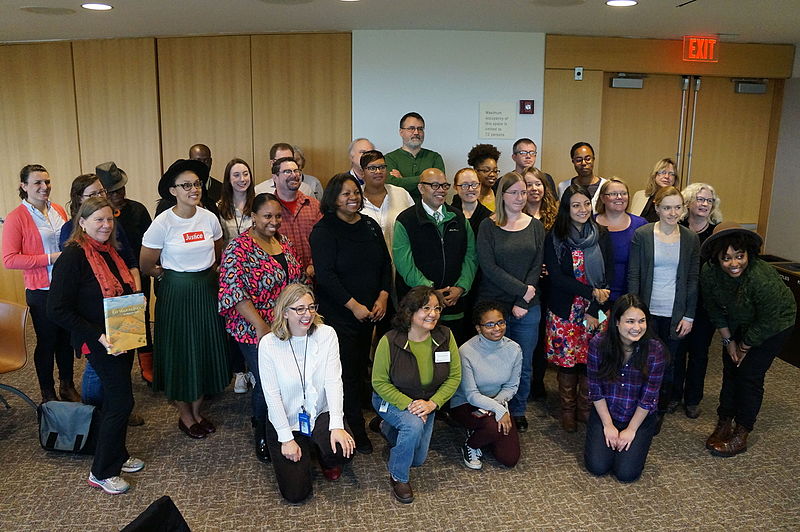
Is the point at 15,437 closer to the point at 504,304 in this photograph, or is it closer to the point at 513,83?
the point at 504,304

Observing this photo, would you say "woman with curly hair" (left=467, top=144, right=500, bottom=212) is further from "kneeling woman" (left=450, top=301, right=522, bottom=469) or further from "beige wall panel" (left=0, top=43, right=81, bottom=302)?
"beige wall panel" (left=0, top=43, right=81, bottom=302)

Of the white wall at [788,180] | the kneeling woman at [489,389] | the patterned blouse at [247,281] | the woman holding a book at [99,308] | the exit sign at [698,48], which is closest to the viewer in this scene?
the woman holding a book at [99,308]

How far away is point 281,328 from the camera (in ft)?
10.1

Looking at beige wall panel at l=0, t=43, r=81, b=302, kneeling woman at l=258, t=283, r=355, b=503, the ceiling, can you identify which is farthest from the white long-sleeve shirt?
beige wall panel at l=0, t=43, r=81, b=302

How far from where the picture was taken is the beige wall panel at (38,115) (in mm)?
5914

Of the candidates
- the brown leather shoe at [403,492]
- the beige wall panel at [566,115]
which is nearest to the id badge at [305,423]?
the brown leather shoe at [403,492]

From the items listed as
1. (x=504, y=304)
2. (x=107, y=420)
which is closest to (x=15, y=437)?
(x=107, y=420)

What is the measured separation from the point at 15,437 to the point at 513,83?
178 inches

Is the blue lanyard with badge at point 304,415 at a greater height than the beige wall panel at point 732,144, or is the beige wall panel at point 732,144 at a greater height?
the beige wall panel at point 732,144

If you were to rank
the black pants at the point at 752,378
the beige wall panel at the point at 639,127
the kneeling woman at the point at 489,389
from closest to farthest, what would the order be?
1. the kneeling woman at the point at 489,389
2. the black pants at the point at 752,378
3. the beige wall panel at the point at 639,127

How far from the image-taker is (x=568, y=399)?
387 cm

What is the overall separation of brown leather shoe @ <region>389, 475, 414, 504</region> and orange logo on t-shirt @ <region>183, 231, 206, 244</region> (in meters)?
1.60

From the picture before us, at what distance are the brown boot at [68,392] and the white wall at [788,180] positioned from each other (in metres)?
6.32

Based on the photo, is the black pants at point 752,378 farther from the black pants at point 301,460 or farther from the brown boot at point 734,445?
the black pants at point 301,460
